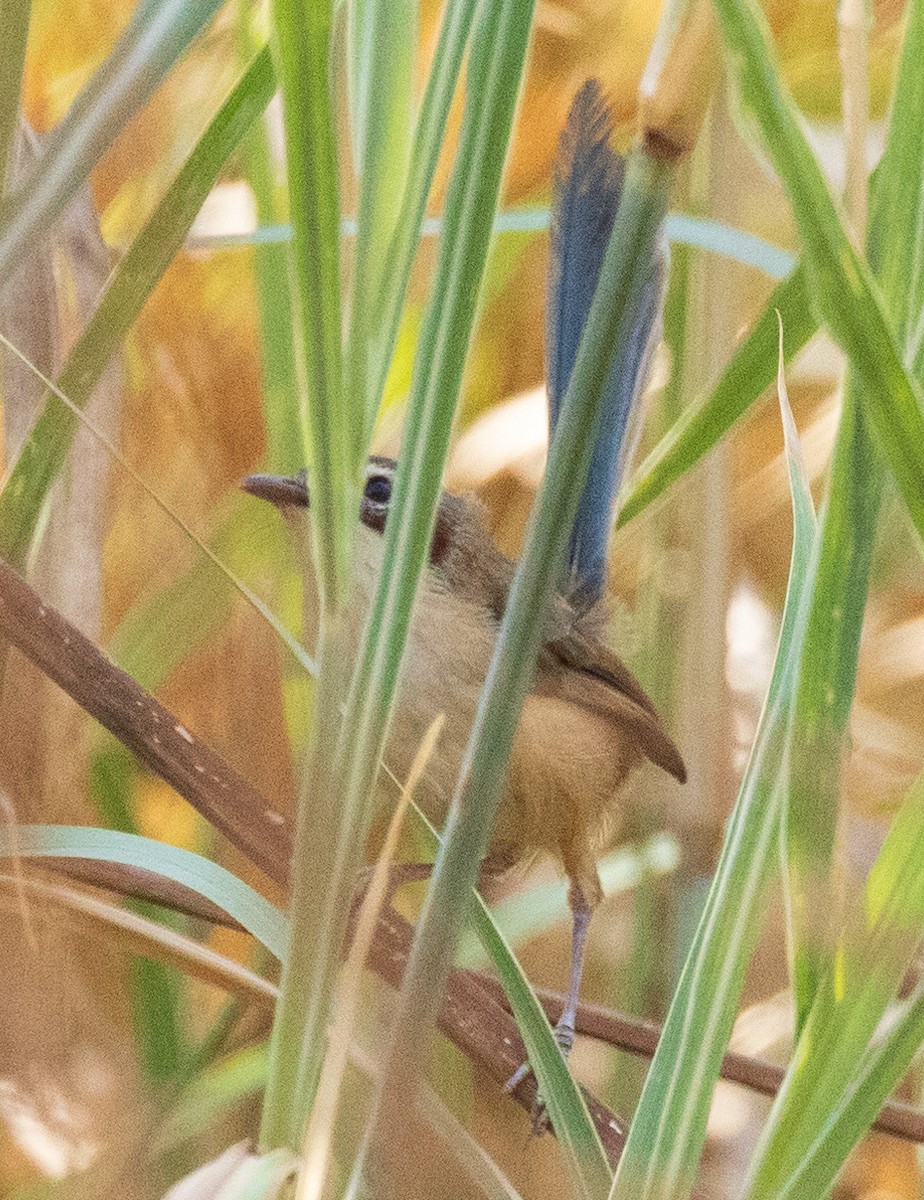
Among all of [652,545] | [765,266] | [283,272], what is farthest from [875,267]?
[283,272]

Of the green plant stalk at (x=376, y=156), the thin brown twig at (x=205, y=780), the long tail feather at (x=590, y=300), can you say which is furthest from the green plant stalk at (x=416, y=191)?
the thin brown twig at (x=205, y=780)

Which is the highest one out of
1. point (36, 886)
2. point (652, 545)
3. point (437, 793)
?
point (652, 545)

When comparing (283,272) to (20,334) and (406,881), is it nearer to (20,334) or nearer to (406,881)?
(20,334)

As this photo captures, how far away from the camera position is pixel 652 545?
0.78 m

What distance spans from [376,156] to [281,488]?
21 cm

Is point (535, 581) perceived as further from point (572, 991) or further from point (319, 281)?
point (572, 991)

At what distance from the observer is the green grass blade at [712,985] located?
1.90 feet

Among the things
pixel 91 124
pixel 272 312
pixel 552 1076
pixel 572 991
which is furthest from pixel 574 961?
pixel 91 124

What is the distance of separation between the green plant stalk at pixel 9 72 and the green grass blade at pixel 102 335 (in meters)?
0.09

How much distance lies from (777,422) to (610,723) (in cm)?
23

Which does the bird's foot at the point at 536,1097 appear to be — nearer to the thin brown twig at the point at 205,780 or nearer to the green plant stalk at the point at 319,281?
the thin brown twig at the point at 205,780

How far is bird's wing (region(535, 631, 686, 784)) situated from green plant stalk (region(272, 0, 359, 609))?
8.4 inches

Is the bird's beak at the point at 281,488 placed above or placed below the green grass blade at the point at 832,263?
below

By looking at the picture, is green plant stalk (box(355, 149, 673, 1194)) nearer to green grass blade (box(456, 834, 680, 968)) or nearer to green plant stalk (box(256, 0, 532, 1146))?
green plant stalk (box(256, 0, 532, 1146))
